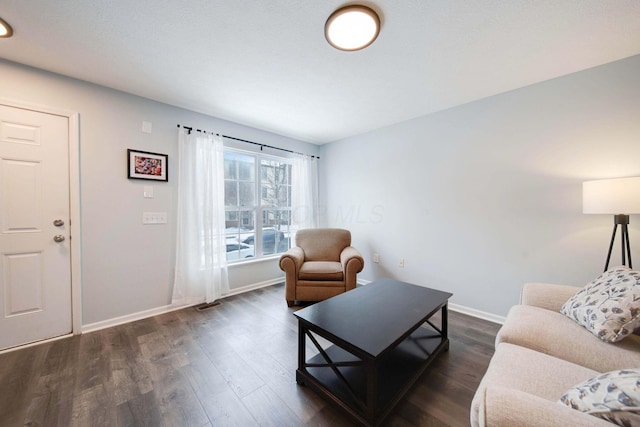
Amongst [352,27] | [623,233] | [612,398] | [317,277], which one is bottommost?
[317,277]

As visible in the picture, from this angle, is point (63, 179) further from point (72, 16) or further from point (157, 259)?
point (72, 16)

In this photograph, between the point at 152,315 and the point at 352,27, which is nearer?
the point at 352,27

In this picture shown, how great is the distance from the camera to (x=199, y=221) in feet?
9.21

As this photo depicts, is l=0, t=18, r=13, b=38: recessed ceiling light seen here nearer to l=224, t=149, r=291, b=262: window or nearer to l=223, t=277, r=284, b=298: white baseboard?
l=224, t=149, r=291, b=262: window

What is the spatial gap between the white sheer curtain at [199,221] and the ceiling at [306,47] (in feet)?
1.94

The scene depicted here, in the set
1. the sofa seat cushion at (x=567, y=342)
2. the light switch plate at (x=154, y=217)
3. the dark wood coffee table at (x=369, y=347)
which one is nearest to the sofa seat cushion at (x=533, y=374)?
the sofa seat cushion at (x=567, y=342)

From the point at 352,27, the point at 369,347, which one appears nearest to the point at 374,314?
the point at 369,347

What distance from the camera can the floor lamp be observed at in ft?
5.06

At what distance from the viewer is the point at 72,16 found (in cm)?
146

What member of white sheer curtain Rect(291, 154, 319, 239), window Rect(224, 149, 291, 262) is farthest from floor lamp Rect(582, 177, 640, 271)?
window Rect(224, 149, 291, 262)

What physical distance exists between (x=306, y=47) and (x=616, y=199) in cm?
241

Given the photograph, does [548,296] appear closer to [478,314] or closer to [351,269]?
[478,314]

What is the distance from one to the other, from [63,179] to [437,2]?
323 centimetres

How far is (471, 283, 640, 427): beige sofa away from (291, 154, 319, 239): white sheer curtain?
2947 mm
